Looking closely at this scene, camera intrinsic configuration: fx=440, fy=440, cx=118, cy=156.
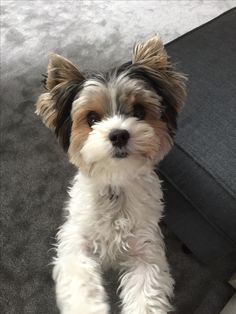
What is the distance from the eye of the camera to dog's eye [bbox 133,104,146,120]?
1.39 meters

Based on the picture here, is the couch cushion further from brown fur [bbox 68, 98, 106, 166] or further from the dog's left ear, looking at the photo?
brown fur [bbox 68, 98, 106, 166]

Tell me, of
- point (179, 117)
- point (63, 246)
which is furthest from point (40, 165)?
point (179, 117)

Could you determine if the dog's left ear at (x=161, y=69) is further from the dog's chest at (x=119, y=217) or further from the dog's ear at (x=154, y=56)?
the dog's chest at (x=119, y=217)

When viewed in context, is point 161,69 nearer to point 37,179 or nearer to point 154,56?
point 154,56

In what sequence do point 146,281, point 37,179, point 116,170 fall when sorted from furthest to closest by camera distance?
point 37,179 → point 146,281 → point 116,170

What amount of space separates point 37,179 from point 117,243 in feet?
2.33

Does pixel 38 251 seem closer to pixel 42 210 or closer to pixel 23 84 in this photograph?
pixel 42 210

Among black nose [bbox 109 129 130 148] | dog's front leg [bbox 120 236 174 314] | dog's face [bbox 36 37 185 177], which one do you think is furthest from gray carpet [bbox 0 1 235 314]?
black nose [bbox 109 129 130 148]

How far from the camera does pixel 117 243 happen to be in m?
1.57

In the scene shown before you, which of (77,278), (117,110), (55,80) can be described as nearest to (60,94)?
(55,80)

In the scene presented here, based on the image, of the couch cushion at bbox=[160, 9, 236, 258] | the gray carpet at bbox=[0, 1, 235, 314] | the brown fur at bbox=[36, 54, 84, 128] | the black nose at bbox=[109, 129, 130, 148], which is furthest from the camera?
the gray carpet at bbox=[0, 1, 235, 314]

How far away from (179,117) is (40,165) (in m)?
0.83

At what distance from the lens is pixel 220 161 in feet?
5.04

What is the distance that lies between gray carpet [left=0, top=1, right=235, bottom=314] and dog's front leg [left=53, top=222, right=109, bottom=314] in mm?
286
